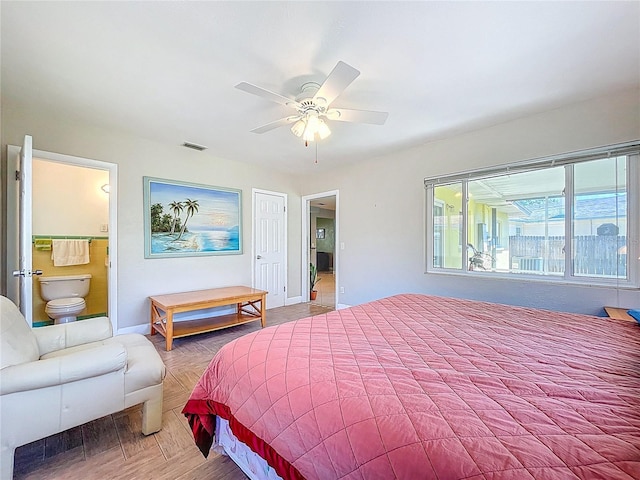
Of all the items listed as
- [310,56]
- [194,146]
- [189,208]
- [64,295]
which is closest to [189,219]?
[189,208]

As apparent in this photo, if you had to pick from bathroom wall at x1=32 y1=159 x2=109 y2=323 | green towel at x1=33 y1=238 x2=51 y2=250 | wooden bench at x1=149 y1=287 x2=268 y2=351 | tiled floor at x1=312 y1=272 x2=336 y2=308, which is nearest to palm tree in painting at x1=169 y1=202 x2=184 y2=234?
wooden bench at x1=149 y1=287 x2=268 y2=351

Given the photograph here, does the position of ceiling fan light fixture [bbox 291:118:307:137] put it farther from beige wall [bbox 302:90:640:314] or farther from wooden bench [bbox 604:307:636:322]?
wooden bench [bbox 604:307:636:322]

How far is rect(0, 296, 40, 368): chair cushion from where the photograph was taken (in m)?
1.37

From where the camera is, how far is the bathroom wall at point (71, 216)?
3.79 m

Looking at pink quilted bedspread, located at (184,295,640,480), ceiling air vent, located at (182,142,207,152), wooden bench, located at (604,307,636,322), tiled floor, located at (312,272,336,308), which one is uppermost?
ceiling air vent, located at (182,142,207,152)

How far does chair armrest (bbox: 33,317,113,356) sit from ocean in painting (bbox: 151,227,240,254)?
1.71 metres

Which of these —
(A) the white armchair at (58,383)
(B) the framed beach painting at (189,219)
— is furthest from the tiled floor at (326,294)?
(A) the white armchair at (58,383)

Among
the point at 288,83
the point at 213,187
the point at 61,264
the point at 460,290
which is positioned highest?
the point at 288,83

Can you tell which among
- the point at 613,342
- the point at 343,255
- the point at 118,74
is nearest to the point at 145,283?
the point at 118,74

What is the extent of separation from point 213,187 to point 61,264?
7.67 feet

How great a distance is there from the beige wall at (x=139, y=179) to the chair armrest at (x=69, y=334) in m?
1.45

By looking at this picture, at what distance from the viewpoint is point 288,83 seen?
2.17m

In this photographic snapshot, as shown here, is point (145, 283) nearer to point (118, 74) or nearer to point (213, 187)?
point (213, 187)

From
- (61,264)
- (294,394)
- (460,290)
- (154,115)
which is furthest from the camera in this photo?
(61,264)
